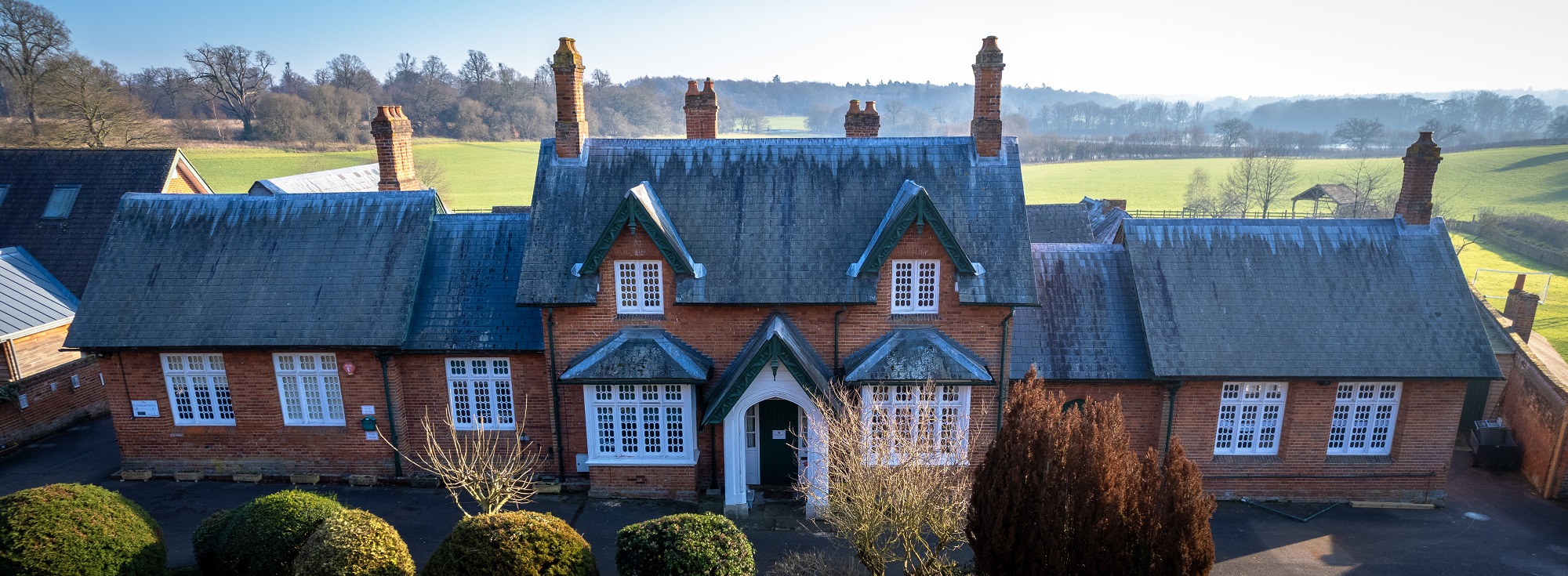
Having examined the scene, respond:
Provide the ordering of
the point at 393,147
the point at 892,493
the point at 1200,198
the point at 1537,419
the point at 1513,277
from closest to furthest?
the point at 892,493
the point at 1537,419
the point at 393,147
the point at 1513,277
the point at 1200,198

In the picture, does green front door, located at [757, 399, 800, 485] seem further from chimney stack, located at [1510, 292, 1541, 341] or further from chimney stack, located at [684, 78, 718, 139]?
chimney stack, located at [1510, 292, 1541, 341]

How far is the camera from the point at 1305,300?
1836 centimetres

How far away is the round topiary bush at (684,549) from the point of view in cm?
1181

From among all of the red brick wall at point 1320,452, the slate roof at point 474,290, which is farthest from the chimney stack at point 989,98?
the slate roof at point 474,290

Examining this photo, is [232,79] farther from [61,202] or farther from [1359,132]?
[1359,132]

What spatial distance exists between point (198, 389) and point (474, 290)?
7.13 metres

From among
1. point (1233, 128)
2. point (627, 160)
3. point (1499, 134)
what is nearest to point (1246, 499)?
point (627, 160)

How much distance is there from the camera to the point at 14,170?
2947cm

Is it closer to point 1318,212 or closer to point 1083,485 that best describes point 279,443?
point 1083,485

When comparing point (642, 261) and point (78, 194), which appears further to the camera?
point (78, 194)

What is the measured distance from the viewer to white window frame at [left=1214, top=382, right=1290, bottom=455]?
17859 mm

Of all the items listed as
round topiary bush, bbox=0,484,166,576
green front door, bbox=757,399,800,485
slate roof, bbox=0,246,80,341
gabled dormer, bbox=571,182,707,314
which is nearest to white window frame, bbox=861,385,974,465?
green front door, bbox=757,399,800,485

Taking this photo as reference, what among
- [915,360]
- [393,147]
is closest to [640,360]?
[915,360]

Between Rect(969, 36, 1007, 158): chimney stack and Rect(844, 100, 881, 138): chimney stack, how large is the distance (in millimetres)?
3847
